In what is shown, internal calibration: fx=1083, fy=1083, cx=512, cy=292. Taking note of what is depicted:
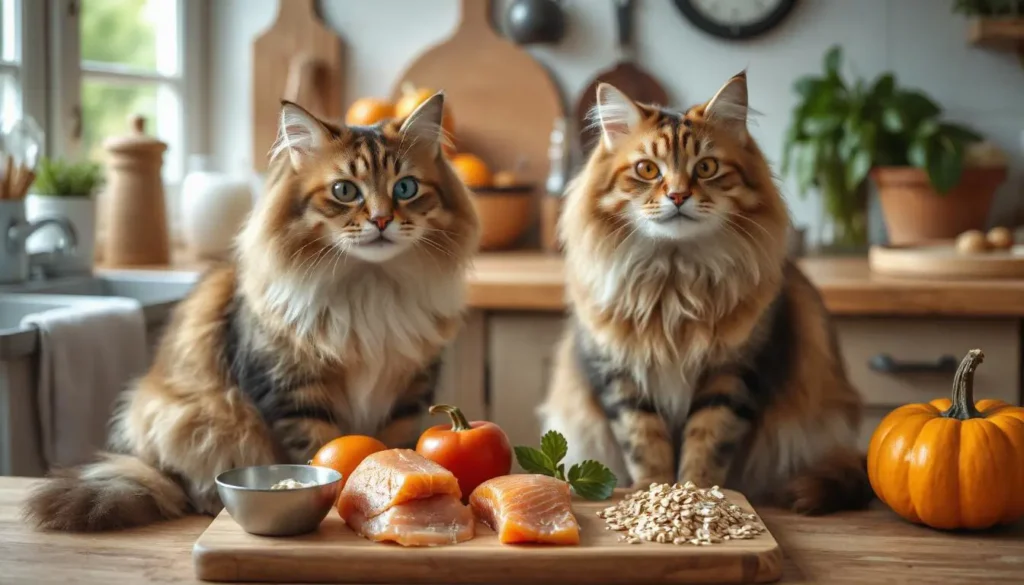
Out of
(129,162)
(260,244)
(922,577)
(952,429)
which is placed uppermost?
(129,162)

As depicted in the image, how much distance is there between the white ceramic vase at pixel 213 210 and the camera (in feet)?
10.1

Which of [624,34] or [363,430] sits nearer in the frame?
[363,430]

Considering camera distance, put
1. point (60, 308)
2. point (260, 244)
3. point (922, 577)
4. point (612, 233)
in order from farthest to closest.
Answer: point (60, 308) → point (612, 233) → point (260, 244) → point (922, 577)

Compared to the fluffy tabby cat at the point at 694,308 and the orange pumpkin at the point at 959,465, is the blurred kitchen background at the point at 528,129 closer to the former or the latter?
the fluffy tabby cat at the point at 694,308

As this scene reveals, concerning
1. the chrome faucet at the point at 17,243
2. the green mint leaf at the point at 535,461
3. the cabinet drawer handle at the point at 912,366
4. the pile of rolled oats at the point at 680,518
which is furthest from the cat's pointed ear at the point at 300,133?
the cabinet drawer handle at the point at 912,366

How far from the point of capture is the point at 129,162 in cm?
283

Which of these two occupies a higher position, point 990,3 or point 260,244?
point 990,3

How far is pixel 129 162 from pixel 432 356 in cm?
158

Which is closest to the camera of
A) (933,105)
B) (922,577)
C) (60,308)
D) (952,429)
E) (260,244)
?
(922,577)

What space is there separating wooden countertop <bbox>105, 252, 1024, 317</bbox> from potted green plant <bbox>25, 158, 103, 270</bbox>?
984 millimetres

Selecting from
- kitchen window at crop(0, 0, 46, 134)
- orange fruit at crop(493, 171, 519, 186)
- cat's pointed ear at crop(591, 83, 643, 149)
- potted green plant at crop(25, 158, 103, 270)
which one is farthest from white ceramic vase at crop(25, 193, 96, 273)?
cat's pointed ear at crop(591, 83, 643, 149)

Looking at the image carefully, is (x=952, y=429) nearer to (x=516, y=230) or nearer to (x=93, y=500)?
(x=93, y=500)

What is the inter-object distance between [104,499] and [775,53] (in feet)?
8.01

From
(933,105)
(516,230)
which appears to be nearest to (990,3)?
(933,105)
